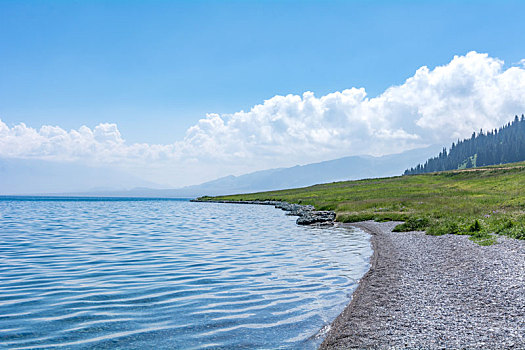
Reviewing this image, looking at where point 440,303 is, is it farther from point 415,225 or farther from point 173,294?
point 415,225

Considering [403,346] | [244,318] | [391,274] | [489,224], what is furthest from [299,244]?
[403,346]

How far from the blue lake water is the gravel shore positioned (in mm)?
1007

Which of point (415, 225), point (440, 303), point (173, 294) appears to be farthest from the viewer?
point (415, 225)

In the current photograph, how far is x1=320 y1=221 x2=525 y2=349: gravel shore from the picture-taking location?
9742 mm

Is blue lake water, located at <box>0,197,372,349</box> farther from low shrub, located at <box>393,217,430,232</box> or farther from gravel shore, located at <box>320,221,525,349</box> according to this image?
low shrub, located at <box>393,217,430,232</box>

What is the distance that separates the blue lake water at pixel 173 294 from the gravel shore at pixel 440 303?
101 cm

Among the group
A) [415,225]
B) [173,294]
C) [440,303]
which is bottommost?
[173,294]

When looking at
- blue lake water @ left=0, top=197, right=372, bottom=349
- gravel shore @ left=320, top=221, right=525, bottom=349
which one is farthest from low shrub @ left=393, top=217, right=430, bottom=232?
gravel shore @ left=320, top=221, right=525, bottom=349

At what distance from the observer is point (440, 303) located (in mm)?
12789

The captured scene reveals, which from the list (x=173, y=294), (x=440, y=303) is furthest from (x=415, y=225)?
(x=173, y=294)

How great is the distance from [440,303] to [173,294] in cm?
1009

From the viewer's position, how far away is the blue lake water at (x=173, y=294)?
10.9 meters

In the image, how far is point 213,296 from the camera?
15.1 metres

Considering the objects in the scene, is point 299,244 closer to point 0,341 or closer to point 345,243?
point 345,243
